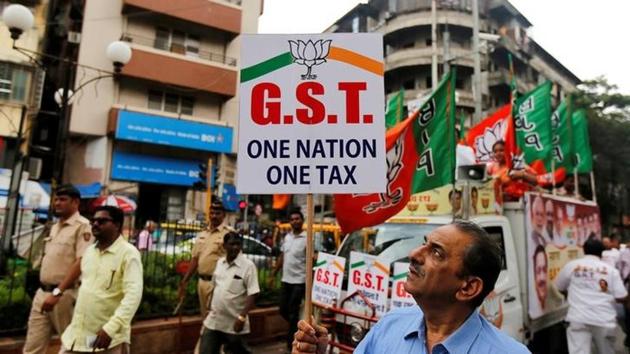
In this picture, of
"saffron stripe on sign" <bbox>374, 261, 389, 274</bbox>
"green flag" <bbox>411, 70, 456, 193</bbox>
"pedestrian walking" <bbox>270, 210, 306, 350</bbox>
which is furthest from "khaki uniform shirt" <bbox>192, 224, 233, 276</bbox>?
"green flag" <bbox>411, 70, 456, 193</bbox>

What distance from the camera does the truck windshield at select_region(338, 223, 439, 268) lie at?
4.34 metres

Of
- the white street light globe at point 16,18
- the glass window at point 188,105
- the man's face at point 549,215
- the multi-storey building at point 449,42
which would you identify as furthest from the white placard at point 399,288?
the multi-storey building at point 449,42

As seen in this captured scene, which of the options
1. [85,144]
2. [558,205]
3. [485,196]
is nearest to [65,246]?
[485,196]

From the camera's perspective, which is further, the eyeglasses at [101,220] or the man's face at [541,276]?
the man's face at [541,276]

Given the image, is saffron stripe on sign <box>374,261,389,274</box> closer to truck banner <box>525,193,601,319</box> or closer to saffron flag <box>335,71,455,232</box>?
saffron flag <box>335,71,455,232</box>

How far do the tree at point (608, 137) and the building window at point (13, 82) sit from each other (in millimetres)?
24713

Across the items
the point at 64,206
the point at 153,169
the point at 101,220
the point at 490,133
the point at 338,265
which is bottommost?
the point at 338,265

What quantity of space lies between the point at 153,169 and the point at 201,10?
780 cm

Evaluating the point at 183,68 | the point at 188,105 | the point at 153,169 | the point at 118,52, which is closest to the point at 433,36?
the point at 188,105

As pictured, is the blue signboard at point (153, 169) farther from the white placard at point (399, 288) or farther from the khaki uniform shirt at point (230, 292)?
the white placard at point (399, 288)

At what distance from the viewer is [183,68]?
2067 centimetres

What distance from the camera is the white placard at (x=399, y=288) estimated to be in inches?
150

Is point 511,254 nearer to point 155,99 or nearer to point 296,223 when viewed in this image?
point 296,223

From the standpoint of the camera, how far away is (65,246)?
3887 mm
